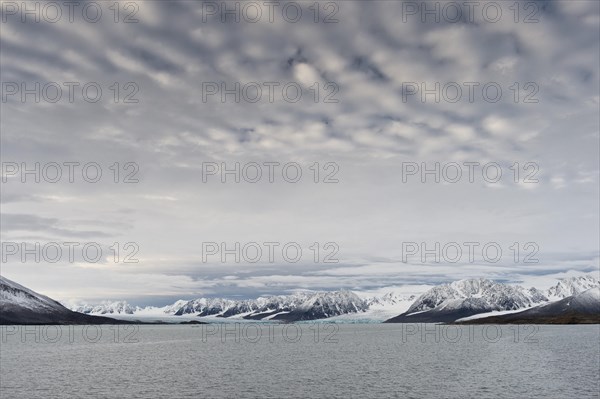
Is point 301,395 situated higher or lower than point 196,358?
higher

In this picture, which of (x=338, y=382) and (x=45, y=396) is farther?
(x=338, y=382)

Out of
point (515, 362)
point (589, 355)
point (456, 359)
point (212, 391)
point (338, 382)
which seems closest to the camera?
point (212, 391)

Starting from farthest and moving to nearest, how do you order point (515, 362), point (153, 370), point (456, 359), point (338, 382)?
point (456, 359), point (515, 362), point (153, 370), point (338, 382)

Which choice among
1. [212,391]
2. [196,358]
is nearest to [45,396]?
[212,391]

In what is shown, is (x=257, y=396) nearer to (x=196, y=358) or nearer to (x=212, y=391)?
(x=212, y=391)

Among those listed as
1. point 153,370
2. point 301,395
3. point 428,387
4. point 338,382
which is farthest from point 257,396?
point 153,370

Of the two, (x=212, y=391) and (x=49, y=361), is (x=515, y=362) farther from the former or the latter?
(x=49, y=361)

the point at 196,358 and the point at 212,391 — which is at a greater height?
the point at 212,391

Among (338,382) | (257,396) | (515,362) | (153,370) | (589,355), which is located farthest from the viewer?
(589,355)

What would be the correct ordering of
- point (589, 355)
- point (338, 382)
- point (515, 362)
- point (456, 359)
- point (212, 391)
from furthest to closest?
point (589, 355), point (456, 359), point (515, 362), point (338, 382), point (212, 391)
